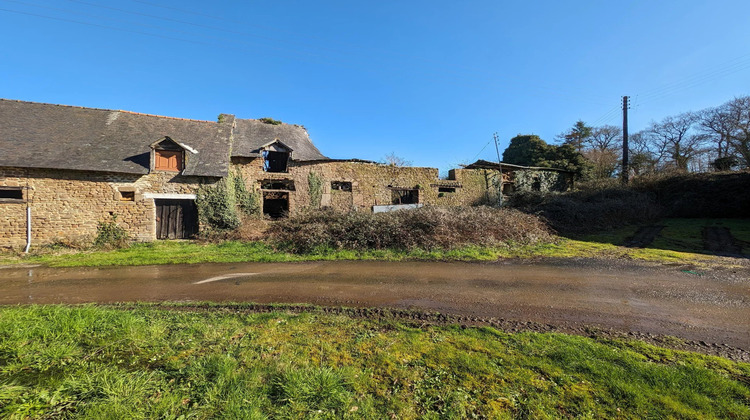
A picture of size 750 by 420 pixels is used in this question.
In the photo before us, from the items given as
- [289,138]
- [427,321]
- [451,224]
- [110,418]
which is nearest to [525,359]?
[427,321]

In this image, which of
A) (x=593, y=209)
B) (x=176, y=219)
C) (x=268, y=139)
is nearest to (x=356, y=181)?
(x=268, y=139)

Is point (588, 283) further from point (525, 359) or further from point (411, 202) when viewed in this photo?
point (411, 202)

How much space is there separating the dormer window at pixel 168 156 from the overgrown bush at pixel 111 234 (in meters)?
2.85

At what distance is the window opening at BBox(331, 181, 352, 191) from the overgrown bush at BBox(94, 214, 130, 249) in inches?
404

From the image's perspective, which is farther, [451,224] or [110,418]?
[451,224]

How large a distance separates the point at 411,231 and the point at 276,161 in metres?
11.0

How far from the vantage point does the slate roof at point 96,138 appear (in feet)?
37.9

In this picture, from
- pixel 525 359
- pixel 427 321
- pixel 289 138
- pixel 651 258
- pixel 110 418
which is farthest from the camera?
pixel 289 138

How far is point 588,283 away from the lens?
6145mm

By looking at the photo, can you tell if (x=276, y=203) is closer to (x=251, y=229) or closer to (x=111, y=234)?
(x=251, y=229)

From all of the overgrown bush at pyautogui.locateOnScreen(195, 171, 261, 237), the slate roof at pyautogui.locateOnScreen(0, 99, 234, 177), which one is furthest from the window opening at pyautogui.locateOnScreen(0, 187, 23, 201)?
the overgrown bush at pyautogui.locateOnScreen(195, 171, 261, 237)

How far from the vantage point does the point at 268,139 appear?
56.7 ft

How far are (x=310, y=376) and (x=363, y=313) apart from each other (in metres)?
1.99

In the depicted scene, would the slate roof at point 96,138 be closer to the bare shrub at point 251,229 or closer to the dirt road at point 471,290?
the bare shrub at point 251,229
